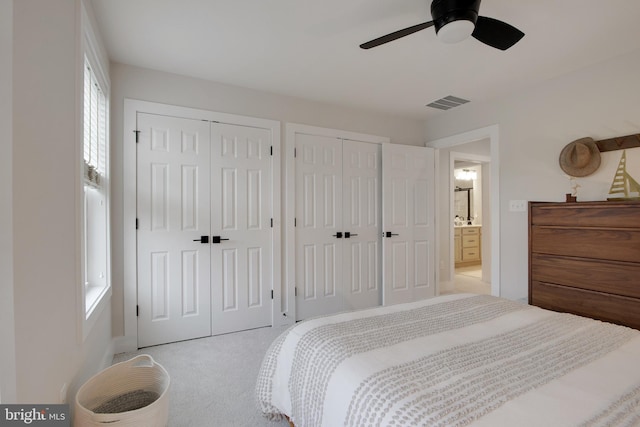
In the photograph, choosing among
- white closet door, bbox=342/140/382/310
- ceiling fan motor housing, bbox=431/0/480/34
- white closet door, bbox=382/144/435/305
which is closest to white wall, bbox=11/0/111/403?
ceiling fan motor housing, bbox=431/0/480/34

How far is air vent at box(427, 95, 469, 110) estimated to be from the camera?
3.36 m

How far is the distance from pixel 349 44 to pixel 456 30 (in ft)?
2.83

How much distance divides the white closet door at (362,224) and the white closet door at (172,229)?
1566 millimetres

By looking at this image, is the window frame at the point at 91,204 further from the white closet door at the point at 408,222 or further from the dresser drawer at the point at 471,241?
the dresser drawer at the point at 471,241

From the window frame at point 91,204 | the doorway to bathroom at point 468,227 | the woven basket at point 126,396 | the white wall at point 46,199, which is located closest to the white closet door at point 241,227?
the window frame at point 91,204

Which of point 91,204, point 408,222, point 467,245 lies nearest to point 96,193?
point 91,204

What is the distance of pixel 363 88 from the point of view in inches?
120

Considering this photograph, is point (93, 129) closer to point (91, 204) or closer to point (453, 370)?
point (91, 204)

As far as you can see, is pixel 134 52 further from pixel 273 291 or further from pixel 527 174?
pixel 527 174

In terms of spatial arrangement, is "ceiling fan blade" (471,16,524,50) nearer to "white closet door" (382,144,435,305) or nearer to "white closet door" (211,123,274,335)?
"white closet door" (382,144,435,305)

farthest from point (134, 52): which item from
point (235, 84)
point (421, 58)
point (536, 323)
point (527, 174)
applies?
point (527, 174)

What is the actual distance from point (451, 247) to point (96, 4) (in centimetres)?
478

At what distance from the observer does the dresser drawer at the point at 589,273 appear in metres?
1.95

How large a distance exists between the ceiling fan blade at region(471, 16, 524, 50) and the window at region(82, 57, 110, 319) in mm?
2389
